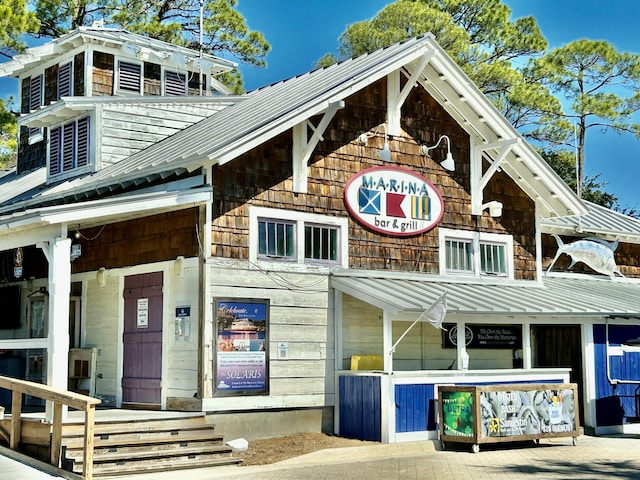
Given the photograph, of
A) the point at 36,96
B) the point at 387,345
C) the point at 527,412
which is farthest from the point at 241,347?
the point at 36,96

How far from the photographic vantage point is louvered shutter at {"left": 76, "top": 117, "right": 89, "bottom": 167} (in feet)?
64.6

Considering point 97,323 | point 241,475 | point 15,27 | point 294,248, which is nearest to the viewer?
point 241,475

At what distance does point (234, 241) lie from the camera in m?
15.4

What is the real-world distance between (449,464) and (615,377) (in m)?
6.64

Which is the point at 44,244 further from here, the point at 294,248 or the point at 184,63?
the point at 184,63

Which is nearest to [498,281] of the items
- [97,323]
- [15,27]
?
[97,323]

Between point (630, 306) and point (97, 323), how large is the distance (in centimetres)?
1061

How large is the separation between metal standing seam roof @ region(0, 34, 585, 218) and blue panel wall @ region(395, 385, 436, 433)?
15.6ft

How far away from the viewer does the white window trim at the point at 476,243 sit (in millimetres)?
18391

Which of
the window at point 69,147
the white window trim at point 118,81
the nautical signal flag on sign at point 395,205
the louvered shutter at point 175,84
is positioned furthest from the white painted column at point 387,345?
the louvered shutter at point 175,84

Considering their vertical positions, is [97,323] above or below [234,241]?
below

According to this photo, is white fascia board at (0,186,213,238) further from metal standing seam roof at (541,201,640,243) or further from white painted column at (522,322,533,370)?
metal standing seam roof at (541,201,640,243)

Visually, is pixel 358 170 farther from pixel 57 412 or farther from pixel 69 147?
pixel 57 412

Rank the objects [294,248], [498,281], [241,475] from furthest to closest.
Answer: [498,281], [294,248], [241,475]
